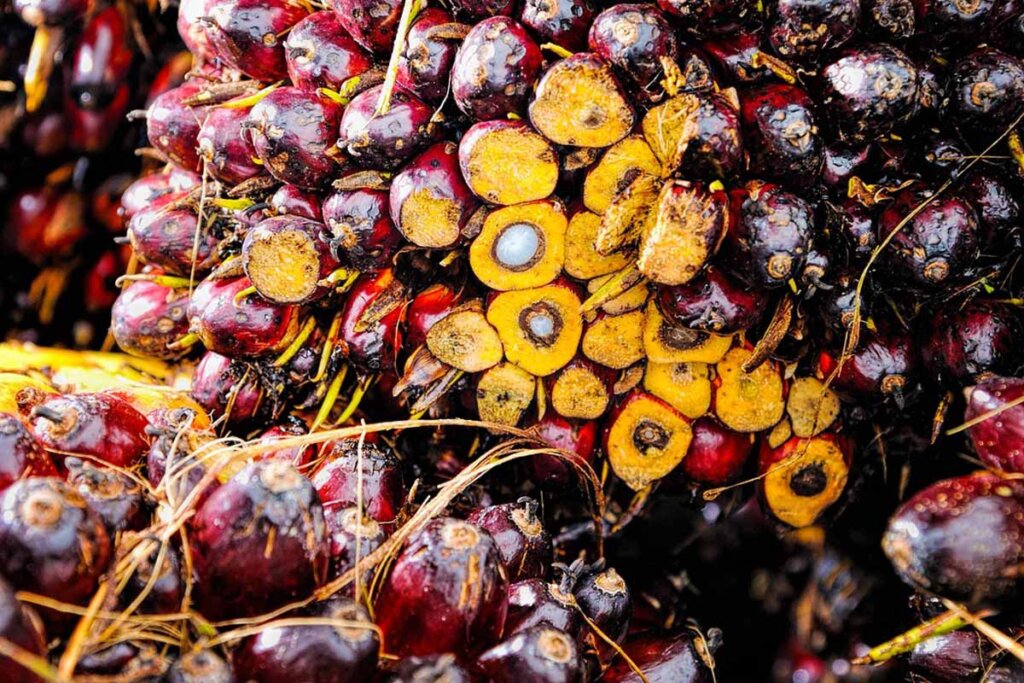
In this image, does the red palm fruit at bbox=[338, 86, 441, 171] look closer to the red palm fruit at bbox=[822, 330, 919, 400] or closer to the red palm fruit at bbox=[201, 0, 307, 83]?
the red palm fruit at bbox=[201, 0, 307, 83]

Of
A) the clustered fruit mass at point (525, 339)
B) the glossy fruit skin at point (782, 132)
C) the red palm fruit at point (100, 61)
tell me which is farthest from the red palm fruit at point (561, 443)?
the red palm fruit at point (100, 61)

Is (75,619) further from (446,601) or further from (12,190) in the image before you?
(12,190)

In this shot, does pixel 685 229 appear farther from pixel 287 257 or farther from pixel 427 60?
pixel 287 257

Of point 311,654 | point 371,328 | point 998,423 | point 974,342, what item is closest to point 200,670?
point 311,654

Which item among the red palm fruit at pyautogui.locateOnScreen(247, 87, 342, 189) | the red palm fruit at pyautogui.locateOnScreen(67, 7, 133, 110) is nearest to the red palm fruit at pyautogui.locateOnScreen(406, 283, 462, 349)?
the red palm fruit at pyautogui.locateOnScreen(247, 87, 342, 189)

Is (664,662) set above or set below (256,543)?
below

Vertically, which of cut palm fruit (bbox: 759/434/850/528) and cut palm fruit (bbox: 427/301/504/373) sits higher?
cut palm fruit (bbox: 427/301/504/373)

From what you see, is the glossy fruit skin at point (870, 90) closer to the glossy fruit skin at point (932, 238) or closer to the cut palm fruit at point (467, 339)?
the glossy fruit skin at point (932, 238)
